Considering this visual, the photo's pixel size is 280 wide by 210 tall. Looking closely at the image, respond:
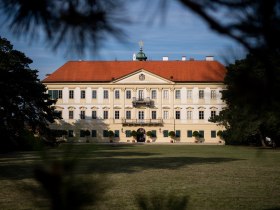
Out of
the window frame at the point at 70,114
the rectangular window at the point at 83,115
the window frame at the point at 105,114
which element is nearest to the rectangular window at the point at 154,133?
the window frame at the point at 105,114

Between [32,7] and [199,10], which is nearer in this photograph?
[199,10]

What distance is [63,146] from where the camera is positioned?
1.69 m

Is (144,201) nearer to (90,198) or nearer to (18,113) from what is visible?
(90,198)

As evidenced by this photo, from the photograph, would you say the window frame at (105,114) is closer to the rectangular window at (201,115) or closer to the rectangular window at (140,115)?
the rectangular window at (140,115)

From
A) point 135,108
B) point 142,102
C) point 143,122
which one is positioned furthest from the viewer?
point 135,108

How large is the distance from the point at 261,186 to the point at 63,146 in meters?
10.6

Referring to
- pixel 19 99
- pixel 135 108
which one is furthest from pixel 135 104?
pixel 19 99

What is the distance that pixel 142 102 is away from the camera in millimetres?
62125

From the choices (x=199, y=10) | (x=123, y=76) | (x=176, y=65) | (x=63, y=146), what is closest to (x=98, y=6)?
(x=199, y=10)

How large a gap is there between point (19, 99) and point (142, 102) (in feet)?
105

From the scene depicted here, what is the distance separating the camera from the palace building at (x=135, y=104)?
6162cm

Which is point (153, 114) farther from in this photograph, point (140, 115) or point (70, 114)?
point (70, 114)

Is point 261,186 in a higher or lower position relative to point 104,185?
lower

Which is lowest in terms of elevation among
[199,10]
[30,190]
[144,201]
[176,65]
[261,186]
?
[261,186]
